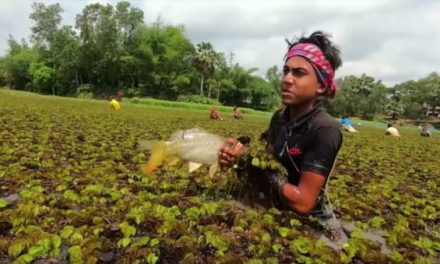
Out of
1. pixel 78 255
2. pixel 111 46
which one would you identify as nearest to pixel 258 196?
pixel 78 255

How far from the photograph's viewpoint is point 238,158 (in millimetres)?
3967

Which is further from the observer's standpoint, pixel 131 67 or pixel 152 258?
pixel 131 67

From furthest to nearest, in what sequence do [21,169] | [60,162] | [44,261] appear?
[60,162] < [21,169] < [44,261]

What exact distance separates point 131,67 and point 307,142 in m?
71.4

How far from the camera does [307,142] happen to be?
371cm

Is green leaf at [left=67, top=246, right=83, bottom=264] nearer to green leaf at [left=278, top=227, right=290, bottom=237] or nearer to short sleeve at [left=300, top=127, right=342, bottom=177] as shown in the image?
green leaf at [left=278, top=227, right=290, bottom=237]


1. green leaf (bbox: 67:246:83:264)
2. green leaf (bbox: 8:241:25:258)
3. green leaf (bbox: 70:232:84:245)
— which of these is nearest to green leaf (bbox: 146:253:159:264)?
green leaf (bbox: 67:246:83:264)

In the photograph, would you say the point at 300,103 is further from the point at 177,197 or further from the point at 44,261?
the point at 44,261

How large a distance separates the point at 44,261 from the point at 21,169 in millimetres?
3321

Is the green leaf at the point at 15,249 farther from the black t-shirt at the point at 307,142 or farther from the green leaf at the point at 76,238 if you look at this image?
the black t-shirt at the point at 307,142

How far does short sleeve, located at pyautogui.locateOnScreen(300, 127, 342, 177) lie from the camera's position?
3.57m

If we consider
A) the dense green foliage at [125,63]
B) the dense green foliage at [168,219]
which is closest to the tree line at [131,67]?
the dense green foliage at [125,63]

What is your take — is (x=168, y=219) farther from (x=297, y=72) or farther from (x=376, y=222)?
(x=376, y=222)

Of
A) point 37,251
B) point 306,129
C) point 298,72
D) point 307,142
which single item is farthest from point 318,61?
point 37,251
